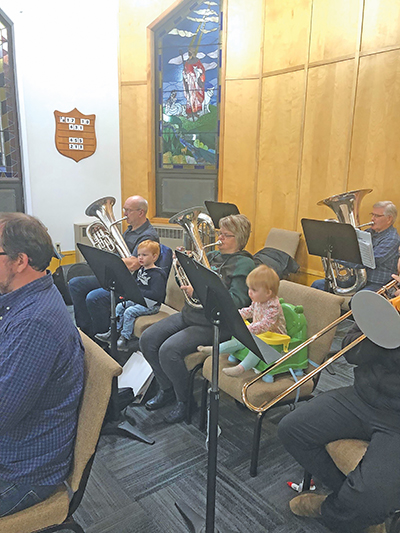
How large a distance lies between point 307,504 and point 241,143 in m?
4.82

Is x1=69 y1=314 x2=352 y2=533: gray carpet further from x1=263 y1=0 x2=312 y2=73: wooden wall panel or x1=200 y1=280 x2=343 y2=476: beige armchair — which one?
x1=263 y1=0 x2=312 y2=73: wooden wall panel

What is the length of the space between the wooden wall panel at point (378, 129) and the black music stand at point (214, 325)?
3490 mm

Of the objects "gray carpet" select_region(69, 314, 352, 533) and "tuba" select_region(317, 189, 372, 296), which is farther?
"tuba" select_region(317, 189, 372, 296)

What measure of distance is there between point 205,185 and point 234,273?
3.84m

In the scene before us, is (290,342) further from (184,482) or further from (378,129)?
(378,129)

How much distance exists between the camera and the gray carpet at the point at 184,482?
1986 mm

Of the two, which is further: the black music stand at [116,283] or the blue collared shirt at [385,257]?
the blue collared shirt at [385,257]

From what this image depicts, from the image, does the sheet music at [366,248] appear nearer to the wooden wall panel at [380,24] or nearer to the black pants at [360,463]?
the black pants at [360,463]

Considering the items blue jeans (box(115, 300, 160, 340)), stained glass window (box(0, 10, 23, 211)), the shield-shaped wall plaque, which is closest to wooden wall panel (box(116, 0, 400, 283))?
the shield-shaped wall plaque

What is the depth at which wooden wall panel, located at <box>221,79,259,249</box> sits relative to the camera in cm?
571

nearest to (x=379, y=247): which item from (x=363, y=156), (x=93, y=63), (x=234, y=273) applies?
(x=363, y=156)

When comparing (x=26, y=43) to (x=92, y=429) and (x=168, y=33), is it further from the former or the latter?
(x=92, y=429)

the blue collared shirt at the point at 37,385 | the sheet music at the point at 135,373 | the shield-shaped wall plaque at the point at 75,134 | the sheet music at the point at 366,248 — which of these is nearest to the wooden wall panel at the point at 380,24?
the sheet music at the point at 366,248

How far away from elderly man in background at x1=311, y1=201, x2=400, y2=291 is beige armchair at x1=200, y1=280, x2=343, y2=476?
148 centimetres
